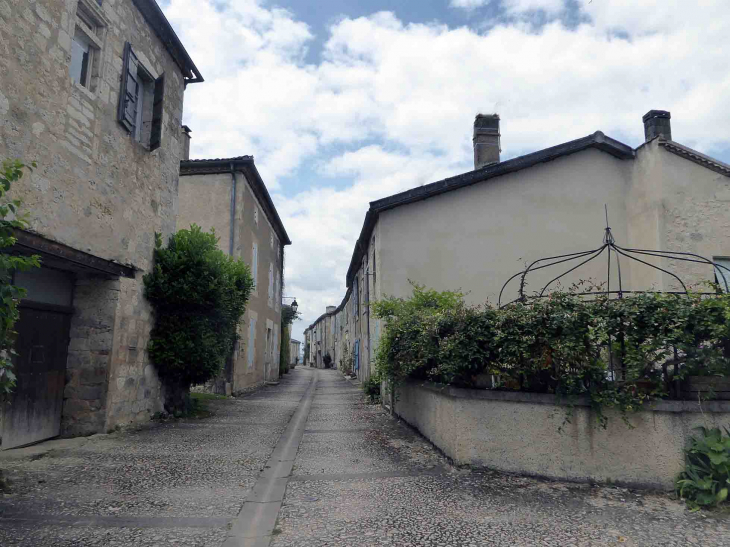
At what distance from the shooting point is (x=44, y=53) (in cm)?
567

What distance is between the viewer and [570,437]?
194 inches

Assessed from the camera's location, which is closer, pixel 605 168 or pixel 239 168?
pixel 605 168

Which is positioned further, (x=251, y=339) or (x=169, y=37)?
(x=251, y=339)

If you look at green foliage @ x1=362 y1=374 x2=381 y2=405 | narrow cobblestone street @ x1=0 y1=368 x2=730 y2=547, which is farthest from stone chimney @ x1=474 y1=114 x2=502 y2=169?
narrow cobblestone street @ x1=0 y1=368 x2=730 y2=547

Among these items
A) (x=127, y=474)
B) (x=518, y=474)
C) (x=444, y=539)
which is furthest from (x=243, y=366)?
(x=444, y=539)

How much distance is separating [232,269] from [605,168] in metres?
8.46

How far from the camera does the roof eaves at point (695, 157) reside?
36.8 feet

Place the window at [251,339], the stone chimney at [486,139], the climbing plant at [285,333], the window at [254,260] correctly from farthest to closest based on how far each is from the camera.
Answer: the climbing plant at [285,333] < the window at [254,260] < the window at [251,339] < the stone chimney at [486,139]

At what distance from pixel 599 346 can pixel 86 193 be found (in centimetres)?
608

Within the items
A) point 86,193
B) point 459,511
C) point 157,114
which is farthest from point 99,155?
point 459,511

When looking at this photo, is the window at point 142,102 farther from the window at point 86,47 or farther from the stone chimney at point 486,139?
the stone chimney at point 486,139

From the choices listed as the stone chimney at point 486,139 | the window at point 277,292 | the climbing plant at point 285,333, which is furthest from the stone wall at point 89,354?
the climbing plant at point 285,333

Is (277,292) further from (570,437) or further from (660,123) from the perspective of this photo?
(570,437)

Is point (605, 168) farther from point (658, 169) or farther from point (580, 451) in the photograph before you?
point (580, 451)
